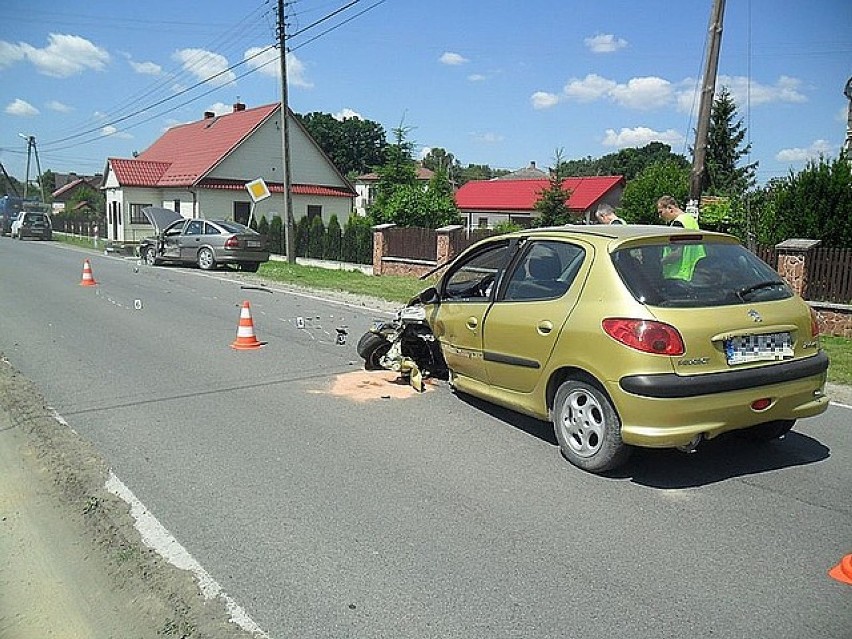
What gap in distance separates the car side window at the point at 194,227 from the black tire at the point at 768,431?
19.5m

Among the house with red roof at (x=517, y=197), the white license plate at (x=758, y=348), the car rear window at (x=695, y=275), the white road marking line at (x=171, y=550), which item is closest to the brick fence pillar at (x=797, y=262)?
the car rear window at (x=695, y=275)

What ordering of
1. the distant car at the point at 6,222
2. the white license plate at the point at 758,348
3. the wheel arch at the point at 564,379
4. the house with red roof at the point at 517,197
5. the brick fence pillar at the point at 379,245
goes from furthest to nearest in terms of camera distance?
the house with red roof at the point at 517,197, the distant car at the point at 6,222, the brick fence pillar at the point at 379,245, the wheel arch at the point at 564,379, the white license plate at the point at 758,348

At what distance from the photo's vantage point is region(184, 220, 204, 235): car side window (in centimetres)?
2253

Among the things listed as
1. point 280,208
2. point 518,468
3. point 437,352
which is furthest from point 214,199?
point 518,468

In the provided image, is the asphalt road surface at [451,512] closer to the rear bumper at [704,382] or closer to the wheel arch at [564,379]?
the wheel arch at [564,379]

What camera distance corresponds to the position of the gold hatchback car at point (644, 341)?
15.0ft

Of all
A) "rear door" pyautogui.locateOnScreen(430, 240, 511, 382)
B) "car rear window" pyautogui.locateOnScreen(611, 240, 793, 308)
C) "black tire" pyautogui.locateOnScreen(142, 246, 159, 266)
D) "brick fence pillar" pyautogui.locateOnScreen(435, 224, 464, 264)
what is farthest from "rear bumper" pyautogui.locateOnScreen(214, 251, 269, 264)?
"car rear window" pyautogui.locateOnScreen(611, 240, 793, 308)

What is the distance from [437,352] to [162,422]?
8.87 feet

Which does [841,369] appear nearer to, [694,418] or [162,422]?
[694,418]

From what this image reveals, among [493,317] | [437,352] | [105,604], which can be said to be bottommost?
[105,604]

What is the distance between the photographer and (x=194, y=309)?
13.1 m

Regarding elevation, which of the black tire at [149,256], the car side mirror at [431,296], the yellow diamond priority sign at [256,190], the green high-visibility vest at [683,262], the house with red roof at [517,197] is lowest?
the black tire at [149,256]

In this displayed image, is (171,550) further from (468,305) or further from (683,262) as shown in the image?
(683,262)

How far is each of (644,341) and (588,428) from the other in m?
0.80
